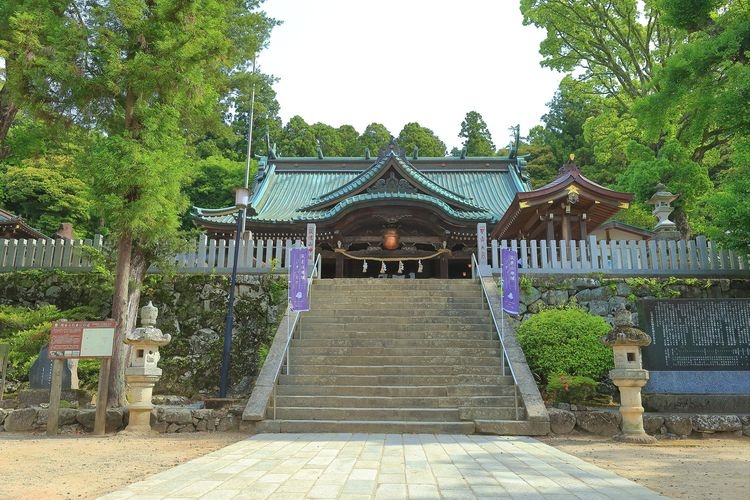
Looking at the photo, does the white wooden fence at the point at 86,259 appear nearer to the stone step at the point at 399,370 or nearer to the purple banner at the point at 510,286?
the stone step at the point at 399,370

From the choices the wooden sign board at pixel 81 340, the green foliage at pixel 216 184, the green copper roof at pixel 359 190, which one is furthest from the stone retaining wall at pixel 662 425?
the green foliage at pixel 216 184

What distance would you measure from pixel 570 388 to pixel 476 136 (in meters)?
39.9

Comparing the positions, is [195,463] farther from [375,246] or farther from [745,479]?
[375,246]

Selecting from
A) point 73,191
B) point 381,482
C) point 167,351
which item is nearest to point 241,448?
point 381,482

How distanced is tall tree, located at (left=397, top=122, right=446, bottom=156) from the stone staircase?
30387mm

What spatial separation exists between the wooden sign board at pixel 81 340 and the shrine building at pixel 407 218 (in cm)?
843

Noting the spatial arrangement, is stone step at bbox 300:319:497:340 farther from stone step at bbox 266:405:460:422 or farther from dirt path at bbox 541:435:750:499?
dirt path at bbox 541:435:750:499

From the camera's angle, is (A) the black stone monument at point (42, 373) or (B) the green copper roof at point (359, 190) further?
(B) the green copper roof at point (359, 190)

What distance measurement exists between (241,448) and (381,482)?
2.54 metres

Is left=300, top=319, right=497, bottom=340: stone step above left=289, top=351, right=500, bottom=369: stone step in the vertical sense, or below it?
above

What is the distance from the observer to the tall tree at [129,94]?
347 inches

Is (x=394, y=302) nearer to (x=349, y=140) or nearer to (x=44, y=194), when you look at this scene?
(x=44, y=194)

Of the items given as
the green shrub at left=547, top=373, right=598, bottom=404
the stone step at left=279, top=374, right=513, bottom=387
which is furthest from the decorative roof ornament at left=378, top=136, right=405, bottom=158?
the green shrub at left=547, top=373, right=598, bottom=404

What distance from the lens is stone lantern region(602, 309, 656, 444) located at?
7.38 meters
